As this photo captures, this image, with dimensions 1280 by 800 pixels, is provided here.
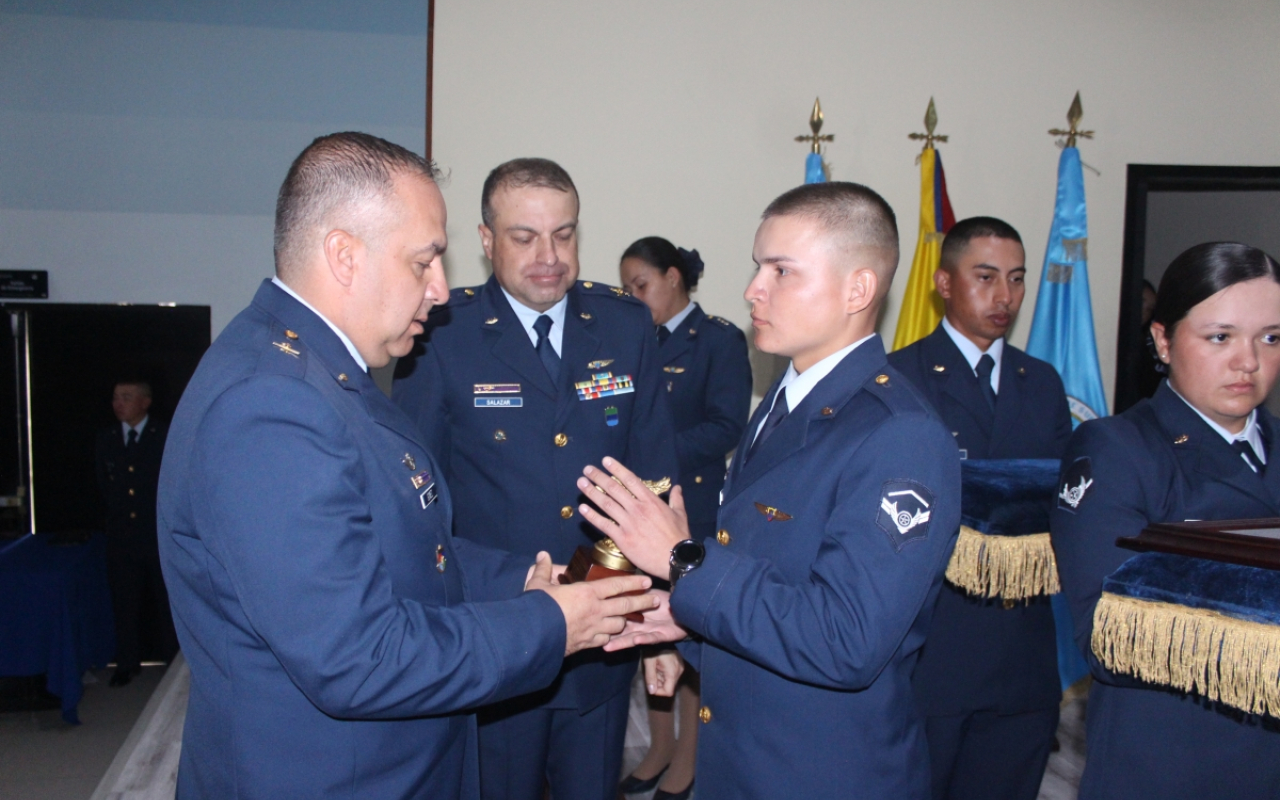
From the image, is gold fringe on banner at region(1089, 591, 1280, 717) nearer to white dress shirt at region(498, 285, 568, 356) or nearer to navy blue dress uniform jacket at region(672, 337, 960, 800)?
navy blue dress uniform jacket at region(672, 337, 960, 800)

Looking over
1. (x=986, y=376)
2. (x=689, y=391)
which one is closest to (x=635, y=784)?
(x=689, y=391)

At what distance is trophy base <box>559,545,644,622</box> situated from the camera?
1.51m

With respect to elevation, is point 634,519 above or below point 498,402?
below

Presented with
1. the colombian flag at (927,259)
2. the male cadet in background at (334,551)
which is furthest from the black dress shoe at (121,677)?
the colombian flag at (927,259)

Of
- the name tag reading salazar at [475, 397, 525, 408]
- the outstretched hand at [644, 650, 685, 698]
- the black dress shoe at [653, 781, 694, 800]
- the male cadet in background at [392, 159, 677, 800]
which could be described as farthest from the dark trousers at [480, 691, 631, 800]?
the black dress shoe at [653, 781, 694, 800]

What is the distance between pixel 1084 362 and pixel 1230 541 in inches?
118

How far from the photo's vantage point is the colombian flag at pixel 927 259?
13.2 ft

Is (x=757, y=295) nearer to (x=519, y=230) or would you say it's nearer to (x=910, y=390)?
(x=910, y=390)

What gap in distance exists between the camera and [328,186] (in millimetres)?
1308

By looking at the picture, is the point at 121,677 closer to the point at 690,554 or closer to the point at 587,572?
the point at 587,572

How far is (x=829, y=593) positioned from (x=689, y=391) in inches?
91.3

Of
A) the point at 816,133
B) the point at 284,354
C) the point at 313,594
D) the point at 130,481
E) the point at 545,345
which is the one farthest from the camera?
the point at 130,481

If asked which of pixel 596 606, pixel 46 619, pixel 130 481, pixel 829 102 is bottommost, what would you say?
pixel 46 619

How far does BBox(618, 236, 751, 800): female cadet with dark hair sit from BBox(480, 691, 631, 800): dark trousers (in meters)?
1.02
